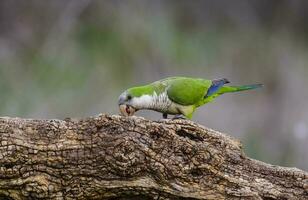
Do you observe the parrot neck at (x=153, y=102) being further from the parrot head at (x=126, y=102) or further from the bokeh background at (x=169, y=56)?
the bokeh background at (x=169, y=56)

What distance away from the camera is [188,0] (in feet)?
31.2

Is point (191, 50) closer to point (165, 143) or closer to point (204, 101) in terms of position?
point (204, 101)

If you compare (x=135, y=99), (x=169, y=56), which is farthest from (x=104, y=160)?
(x=169, y=56)

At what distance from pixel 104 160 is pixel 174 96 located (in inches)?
69.2

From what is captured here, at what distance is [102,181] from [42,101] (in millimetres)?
5184

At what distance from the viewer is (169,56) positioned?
30.2 feet

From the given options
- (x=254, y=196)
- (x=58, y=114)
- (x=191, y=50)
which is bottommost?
(x=254, y=196)

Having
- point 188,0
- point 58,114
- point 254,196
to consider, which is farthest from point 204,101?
point 188,0

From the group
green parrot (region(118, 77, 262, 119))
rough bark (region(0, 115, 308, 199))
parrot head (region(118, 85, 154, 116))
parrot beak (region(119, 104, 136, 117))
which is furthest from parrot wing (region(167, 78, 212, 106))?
rough bark (region(0, 115, 308, 199))

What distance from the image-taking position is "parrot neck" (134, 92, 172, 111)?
519 centimetres

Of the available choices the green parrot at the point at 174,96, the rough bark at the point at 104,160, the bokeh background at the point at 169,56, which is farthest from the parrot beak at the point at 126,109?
the bokeh background at the point at 169,56

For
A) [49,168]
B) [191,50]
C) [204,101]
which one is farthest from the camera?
[191,50]

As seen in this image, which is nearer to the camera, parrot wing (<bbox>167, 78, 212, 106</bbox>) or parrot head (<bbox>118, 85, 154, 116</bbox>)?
parrot head (<bbox>118, 85, 154, 116</bbox>)

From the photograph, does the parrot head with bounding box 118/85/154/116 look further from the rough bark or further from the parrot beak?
the rough bark
